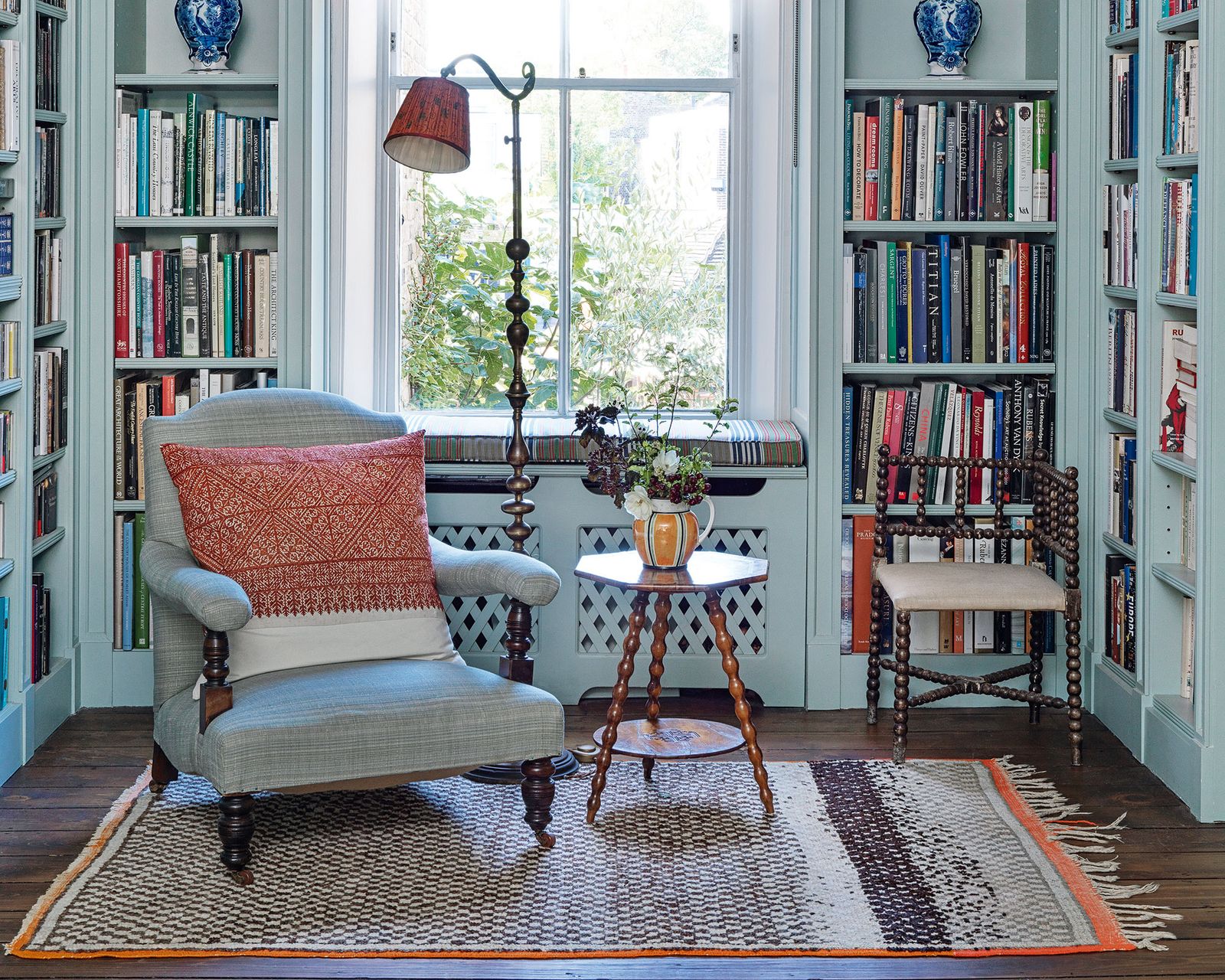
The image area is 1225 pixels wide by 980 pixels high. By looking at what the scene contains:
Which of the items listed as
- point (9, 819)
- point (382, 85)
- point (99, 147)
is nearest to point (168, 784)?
point (9, 819)

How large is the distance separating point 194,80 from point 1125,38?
252cm

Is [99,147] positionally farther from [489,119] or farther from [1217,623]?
[1217,623]

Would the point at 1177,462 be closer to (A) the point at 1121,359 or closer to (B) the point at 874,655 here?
(A) the point at 1121,359

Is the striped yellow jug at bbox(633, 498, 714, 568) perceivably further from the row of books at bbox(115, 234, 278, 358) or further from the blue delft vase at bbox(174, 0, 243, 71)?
the blue delft vase at bbox(174, 0, 243, 71)

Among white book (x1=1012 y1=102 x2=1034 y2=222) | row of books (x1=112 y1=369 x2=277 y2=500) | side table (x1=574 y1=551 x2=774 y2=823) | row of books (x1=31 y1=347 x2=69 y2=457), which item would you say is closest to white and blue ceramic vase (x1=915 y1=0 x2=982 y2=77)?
white book (x1=1012 y1=102 x2=1034 y2=222)

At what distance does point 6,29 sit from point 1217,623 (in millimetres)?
3213

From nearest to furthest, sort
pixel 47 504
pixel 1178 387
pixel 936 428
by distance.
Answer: pixel 1178 387
pixel 47 504
pixel 936 428

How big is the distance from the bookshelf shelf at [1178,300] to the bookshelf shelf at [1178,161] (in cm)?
30

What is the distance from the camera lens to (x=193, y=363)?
405cm

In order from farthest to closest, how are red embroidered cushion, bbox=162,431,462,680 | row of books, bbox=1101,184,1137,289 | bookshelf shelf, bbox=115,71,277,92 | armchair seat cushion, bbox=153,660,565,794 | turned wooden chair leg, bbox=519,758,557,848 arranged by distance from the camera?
bookshelf shelf, bbox=115,71,277,92
row of books, bbox=1101,184,1137,289
red embroidered cushion, bbox=162,431,462,680
turned wooden chair leg, bbox=519,758,557,848
armchair seat cushion, bbox=153,660,565,794

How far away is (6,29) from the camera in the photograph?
3539 millimetres

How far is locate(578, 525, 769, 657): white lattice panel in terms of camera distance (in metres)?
4.11

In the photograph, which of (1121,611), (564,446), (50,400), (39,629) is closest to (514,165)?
(564,446)

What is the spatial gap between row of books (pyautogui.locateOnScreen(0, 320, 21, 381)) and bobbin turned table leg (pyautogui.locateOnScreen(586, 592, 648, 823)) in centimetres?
165
